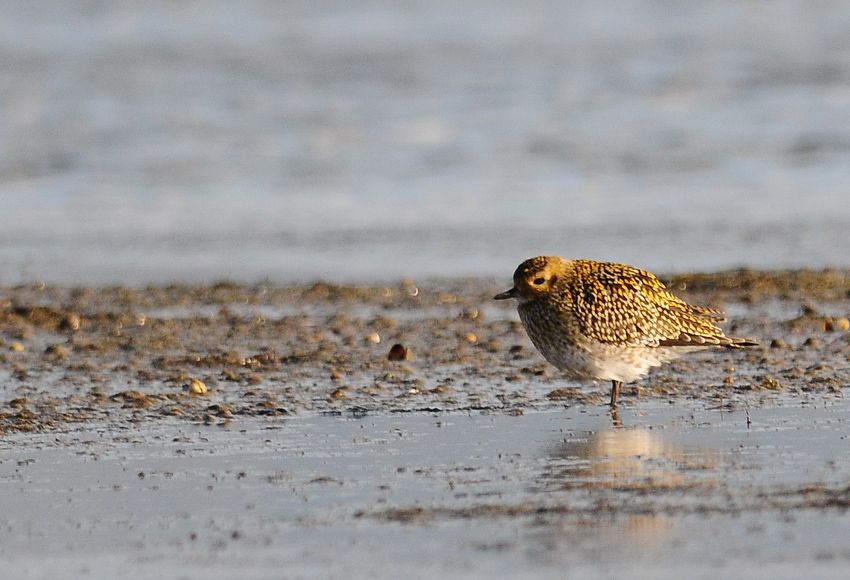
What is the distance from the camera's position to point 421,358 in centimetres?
903

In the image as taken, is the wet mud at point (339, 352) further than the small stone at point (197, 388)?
No

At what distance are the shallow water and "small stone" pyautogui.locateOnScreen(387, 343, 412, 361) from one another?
144cm

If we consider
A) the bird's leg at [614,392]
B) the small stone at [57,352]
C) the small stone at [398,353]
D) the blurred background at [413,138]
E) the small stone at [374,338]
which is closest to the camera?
the bird's leg at [614,392]

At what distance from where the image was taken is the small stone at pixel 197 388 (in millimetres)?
8039

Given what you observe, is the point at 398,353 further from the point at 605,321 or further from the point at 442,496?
the point at 442,496

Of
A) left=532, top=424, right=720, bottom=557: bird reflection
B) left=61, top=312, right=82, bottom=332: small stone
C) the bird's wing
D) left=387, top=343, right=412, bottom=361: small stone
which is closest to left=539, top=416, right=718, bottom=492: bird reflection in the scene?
left=532, top=424, right=720, bottom=557: bird reflection

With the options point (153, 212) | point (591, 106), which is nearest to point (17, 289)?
point (153, 212)

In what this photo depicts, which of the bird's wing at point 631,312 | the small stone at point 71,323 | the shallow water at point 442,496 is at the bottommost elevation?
the shallow water at point 442,496

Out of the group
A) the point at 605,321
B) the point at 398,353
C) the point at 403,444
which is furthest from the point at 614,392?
the point at 398,353

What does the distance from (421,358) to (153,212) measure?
6955mm

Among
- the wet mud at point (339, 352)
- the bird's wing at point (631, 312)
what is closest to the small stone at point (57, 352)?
the wet mud at point (339, 352)

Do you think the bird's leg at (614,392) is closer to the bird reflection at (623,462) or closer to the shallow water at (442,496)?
the shallow water at (442,496)

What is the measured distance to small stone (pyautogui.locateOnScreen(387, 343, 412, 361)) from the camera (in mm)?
8914

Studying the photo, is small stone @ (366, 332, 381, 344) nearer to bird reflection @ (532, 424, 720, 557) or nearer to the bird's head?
the bird's head
